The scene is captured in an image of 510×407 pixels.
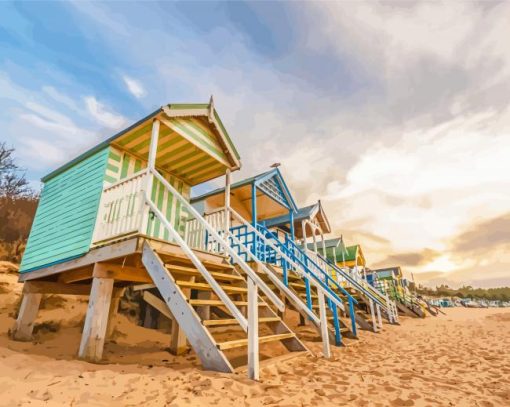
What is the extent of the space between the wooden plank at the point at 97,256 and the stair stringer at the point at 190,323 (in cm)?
57

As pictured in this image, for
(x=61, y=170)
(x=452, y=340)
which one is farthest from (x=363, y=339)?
(x=61, y=170)

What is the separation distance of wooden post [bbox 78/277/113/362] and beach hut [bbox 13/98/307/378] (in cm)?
1

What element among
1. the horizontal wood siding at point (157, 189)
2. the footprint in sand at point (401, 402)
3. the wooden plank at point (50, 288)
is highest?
the horizontal wood siding at point (157, 189)

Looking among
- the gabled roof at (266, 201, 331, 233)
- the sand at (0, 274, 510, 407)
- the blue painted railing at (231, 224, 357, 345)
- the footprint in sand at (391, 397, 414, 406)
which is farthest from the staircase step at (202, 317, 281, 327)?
the gabled roof at (266, 201, 331, 233)

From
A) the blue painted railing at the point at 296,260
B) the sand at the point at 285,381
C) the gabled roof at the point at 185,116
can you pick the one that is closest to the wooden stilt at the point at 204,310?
the sand at the point at 285,381

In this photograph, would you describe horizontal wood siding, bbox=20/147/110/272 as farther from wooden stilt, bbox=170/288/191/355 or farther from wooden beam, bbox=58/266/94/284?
wooden stilt, bbox=170/288/191/355

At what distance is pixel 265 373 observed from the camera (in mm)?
3467

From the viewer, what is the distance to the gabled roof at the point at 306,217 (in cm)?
1277

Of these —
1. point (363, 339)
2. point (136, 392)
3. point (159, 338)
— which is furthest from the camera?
point (159, 338)

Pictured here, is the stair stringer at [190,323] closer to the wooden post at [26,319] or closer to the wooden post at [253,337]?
the wooden post at [253,337]

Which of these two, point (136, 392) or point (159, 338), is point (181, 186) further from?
point (136, 392)

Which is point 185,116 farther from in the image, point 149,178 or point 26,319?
point 26,319

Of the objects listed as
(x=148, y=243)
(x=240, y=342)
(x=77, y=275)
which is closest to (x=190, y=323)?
(x=240, y=342)

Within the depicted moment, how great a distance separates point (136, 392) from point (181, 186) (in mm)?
6311
